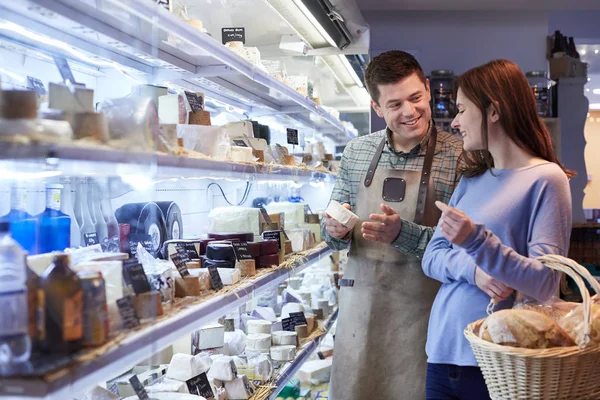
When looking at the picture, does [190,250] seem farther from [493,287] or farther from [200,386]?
[493,287]

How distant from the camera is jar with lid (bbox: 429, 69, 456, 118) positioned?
22.7 ft

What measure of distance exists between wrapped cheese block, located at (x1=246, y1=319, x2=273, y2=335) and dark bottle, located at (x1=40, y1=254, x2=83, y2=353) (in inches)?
83.3

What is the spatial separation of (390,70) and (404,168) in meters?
0.43

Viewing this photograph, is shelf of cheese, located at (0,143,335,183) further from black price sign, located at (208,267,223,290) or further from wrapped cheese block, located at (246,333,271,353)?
wrapped cheese block, located at (246,333,271,353)

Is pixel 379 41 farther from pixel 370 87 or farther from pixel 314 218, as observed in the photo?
pixel 370 87

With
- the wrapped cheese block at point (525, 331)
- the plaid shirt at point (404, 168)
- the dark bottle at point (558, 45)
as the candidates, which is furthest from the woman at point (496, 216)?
the dark bottle at point (558, 45)

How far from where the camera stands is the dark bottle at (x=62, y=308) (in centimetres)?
135

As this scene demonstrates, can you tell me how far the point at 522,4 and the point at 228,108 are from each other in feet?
16.1

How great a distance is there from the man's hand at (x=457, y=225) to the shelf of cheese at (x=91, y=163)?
720mm

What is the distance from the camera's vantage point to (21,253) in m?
1.40

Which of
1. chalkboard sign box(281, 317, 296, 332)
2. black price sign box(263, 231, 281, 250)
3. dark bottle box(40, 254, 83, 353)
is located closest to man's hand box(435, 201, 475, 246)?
dark bottle box(40, 254, 83, 353)

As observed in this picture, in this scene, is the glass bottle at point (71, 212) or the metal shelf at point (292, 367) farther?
the metal shelf at point (292, 367)

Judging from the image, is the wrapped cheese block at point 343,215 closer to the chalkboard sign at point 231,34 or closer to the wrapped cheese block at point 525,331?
the chalkboard sign at point 231,34

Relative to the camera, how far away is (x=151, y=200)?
2758mm
